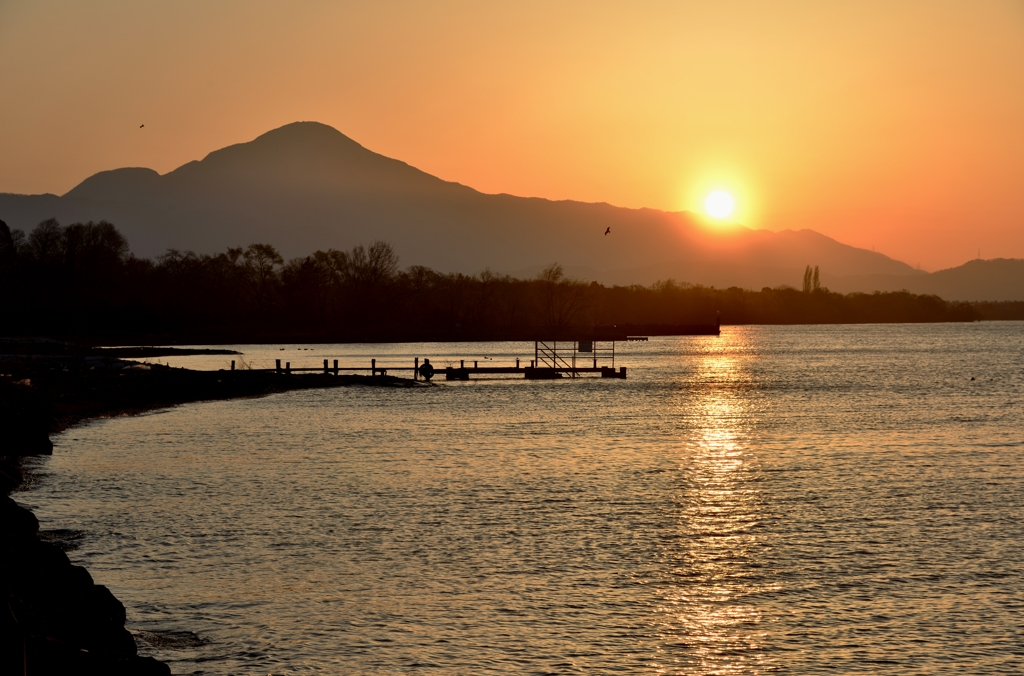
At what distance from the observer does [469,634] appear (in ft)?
56.3

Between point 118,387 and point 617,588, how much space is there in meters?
56.1

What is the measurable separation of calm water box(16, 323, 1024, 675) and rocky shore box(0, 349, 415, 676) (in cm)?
123

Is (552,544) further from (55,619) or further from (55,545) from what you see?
(55,619)

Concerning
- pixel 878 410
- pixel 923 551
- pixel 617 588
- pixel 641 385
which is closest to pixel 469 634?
pixel 617 588

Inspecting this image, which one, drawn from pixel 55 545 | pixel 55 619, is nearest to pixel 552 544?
pixel 55 545

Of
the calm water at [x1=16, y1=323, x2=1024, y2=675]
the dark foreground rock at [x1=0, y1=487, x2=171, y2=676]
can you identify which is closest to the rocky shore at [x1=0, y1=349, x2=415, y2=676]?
the dark foreground rock at [x1=0, y1=487, x2=171, y2=676]

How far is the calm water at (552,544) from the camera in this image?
16.5 meters

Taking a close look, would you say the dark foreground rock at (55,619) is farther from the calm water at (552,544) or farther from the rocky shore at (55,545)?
the calm water at (552,544)

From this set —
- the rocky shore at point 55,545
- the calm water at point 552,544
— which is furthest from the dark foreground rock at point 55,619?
the calm water at point 552,544

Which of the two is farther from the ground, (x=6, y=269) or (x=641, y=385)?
(x=6, y=269)

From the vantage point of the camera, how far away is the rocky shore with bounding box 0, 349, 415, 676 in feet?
41.3

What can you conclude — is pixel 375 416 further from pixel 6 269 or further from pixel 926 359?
pixel 6 269

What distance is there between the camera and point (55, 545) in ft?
71.6

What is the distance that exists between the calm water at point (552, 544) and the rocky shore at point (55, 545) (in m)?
1.23
